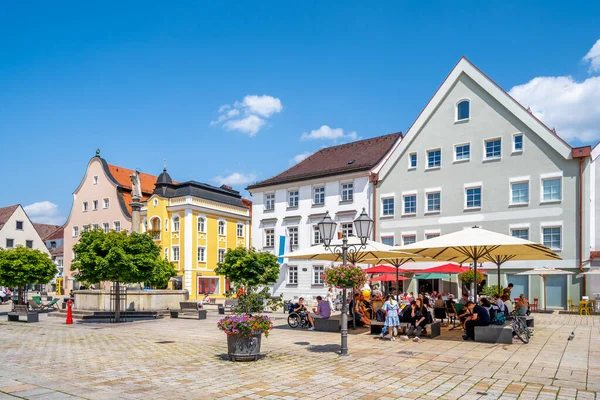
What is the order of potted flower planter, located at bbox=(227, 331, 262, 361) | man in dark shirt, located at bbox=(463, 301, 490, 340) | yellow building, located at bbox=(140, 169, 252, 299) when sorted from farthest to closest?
yellow building, located at bbox=(140, 169, 252, 299), man in dark shirt, located at bbox=(463, 301, 490, 340), potted flower planter, located at bbox=(227, 331, 262, 361)

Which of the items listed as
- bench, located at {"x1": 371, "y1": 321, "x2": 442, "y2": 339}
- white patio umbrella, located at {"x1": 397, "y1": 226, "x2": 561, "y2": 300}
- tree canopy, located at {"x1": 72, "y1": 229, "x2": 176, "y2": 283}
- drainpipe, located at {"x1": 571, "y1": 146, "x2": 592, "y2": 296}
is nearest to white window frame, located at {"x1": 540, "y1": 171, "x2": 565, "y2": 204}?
drainpipe, located at {"x1": 571, "y1": 146, "x2": 592, "y2": 296}

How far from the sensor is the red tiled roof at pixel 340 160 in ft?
128

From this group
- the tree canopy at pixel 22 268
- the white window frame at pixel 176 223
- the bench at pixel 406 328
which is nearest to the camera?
the bench at pixel 406 328

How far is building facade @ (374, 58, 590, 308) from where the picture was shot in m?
29.8

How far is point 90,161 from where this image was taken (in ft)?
199

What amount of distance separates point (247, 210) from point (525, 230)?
32.2 meters

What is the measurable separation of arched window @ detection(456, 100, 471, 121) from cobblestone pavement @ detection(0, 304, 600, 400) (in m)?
19.3

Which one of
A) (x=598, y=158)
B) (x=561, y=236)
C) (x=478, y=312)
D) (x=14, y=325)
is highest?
(x=598, y=158)

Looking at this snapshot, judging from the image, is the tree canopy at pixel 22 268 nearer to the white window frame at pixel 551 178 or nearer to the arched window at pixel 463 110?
the arched window at pixel 463 110

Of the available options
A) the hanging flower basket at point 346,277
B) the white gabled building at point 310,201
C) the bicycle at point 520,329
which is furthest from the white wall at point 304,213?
the hanging flower basket at point 346,277

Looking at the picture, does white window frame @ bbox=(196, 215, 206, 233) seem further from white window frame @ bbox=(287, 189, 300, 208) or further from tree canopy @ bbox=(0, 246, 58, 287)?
tree canopy @ bbox=(0, 246, 58, 287)

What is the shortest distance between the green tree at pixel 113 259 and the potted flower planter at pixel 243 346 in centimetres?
1171

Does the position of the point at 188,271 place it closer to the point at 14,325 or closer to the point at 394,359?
the point at 14,325

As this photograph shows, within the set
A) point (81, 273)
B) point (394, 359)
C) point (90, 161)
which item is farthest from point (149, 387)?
point (90, 161)
